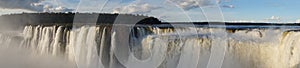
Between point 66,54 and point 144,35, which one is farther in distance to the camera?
point 66,54

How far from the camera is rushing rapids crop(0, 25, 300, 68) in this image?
16656mm

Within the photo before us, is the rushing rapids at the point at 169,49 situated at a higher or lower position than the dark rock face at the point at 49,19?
higher

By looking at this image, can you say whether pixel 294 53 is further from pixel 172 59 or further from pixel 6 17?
pixel 6 17

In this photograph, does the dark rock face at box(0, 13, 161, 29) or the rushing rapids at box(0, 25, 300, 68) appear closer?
the rushing rapids at box(0, 25, 300, 68)

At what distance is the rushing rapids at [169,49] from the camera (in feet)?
54.6

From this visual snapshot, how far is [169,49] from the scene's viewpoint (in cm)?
1795

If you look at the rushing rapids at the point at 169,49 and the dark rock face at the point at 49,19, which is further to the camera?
the dark rock face at the point at 49,19

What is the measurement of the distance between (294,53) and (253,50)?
2080mm

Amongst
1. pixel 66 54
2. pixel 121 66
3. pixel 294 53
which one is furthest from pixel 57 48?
pixel 294 53

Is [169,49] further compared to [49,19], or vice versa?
[49,19]

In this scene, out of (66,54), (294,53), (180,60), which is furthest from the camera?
(66,54)

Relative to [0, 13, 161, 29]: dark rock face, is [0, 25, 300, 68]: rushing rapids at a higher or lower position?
higher

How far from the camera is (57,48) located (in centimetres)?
2367

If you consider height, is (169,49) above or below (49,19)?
above
